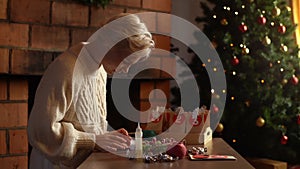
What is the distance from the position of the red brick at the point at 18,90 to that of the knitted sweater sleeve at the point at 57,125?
1.12 meters

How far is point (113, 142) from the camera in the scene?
1.87 m

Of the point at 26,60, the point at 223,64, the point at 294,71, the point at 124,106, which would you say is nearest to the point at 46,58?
the point at 26,60

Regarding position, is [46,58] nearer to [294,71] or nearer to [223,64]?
[223,64]

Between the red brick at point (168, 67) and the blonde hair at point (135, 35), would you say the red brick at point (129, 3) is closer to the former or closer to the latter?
the red brick at point (168, 67)

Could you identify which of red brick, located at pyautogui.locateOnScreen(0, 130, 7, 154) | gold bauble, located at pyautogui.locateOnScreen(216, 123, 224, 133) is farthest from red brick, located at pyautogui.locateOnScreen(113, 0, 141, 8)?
red brick, located at pyautogui.locateOnScreen(0, 130, 7, 154)

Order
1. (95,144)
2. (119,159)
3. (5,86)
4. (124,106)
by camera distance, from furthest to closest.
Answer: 1. (124,106)
2. (5,86)
3. (95,144)
4. (119,159)

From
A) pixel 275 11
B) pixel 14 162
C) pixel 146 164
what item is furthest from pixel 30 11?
pixel 275 11

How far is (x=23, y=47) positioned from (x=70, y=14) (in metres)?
0.39

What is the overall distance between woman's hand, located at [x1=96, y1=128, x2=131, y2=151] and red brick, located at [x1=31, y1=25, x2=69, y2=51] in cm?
131

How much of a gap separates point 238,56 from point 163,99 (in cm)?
66

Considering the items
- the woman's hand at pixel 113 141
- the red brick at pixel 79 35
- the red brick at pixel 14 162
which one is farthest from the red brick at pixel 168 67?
the woman's hand at pixel 113 141

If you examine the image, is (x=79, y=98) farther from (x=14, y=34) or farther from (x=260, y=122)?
(x=260, y=122)

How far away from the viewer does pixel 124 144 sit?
A: 1.89m

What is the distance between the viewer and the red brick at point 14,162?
9.73 ft
